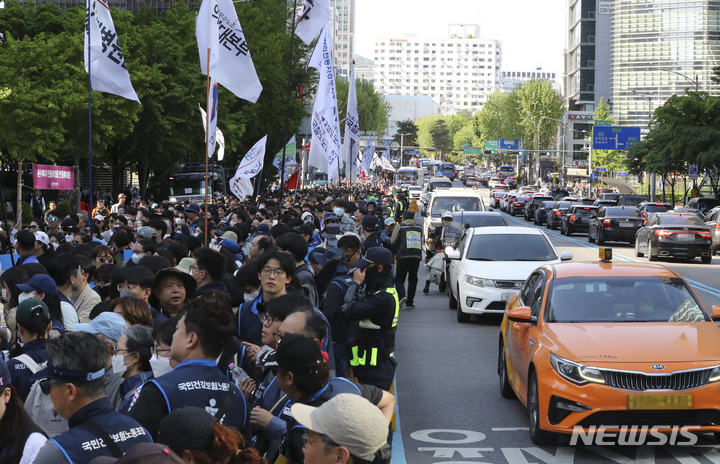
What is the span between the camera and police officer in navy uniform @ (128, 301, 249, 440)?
371 cm

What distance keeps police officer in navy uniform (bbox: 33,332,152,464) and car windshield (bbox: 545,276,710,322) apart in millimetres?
4908

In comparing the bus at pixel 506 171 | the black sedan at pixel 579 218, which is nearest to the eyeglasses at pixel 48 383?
the black sedan at pixel 579 218

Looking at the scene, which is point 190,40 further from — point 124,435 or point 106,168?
point 124,435

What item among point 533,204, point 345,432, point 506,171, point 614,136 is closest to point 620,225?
point 533,204

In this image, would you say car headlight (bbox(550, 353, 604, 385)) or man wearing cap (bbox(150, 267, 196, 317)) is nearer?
man wearing cap (bbox(150, 267, 196, 317))

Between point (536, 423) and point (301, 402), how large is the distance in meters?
3.80

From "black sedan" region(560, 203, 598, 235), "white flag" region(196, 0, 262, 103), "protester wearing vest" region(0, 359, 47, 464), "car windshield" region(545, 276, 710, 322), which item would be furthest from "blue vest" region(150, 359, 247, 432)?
"black sedan" region(560, 203, 598, 235)

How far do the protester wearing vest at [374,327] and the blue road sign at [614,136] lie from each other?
2614 inches

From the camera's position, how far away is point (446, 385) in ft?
31.5

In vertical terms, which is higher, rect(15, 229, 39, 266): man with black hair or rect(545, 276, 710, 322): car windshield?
rect(15, 229, 39, 266): man with black hair

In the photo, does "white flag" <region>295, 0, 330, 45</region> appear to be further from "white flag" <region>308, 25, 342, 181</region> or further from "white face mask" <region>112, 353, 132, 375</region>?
"white face mask" <region>112, 353, 132, 375</region>

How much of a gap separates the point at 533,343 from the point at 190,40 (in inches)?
1463

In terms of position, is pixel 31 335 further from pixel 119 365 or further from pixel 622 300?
pixel 622 300

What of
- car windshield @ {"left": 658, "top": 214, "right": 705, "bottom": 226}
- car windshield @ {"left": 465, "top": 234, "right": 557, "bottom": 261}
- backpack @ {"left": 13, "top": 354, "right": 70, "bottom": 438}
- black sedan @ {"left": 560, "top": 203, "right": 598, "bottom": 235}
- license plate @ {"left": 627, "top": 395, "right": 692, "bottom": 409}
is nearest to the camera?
backpack @ {"left": 13, "top": 354, "right": 70, "bottom": 438}
